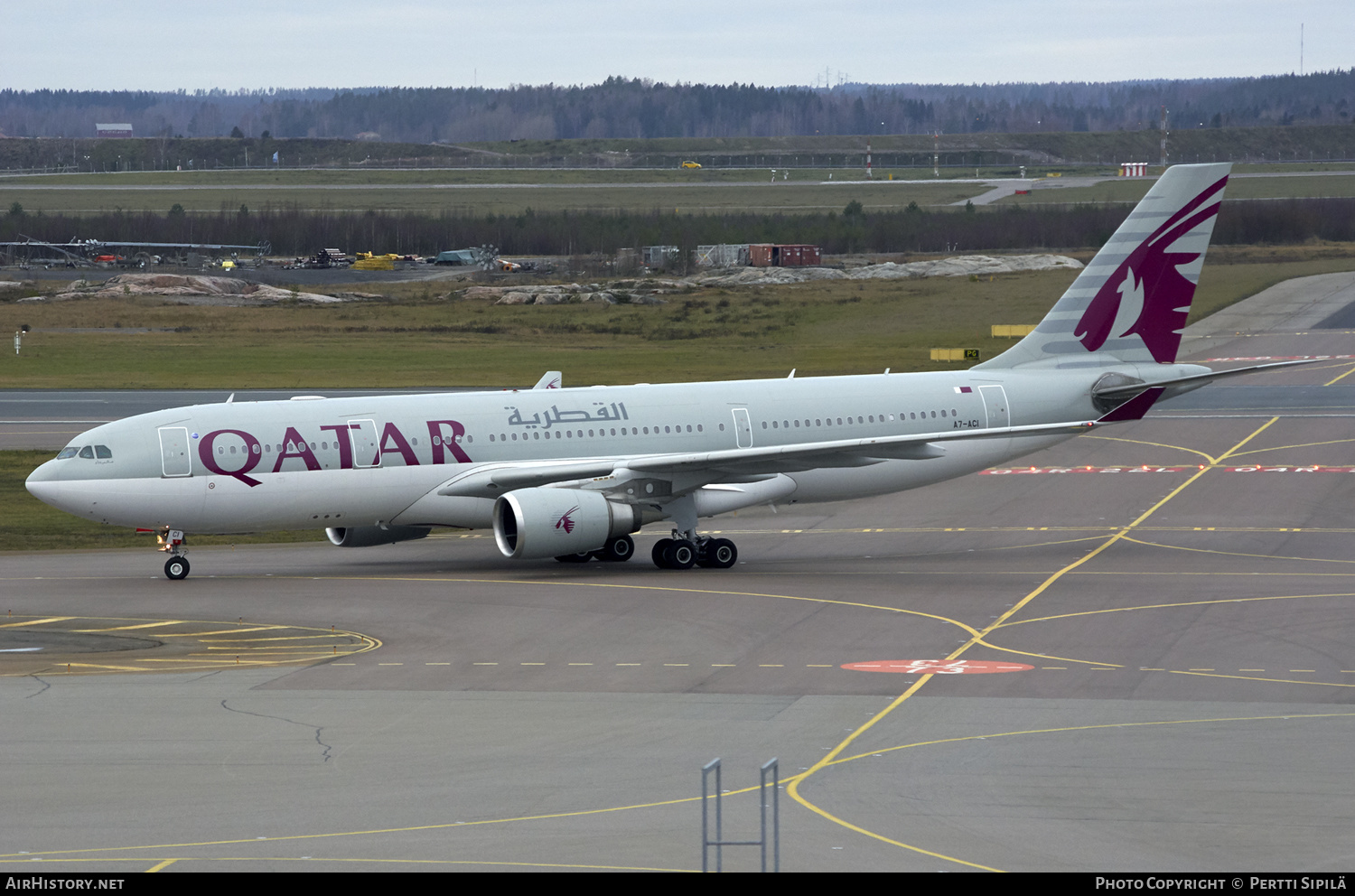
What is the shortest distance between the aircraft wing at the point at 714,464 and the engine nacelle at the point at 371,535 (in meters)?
1.99

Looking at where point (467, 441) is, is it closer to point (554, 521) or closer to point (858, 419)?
point (554, 521)

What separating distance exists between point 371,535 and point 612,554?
633 cm

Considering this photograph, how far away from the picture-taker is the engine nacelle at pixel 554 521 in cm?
3847

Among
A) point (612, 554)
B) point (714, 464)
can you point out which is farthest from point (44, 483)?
point (714, 464)

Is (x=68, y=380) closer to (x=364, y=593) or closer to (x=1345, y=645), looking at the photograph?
(x=364, y=593)

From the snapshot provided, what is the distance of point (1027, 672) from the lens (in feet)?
93.2

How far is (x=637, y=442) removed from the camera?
139 ft

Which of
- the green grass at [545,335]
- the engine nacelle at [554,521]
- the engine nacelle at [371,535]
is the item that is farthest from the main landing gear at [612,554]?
the green grass at [545,335]

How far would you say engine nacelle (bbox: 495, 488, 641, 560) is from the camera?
126ft

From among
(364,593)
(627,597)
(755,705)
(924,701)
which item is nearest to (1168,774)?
(924,701)

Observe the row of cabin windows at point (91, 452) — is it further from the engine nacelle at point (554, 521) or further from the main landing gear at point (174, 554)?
the engine nacelle at point (554, 521)

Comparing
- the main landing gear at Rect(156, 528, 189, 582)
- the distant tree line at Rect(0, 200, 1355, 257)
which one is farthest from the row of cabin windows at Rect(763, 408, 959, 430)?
the distant tree line at Rect(0, 200, 1355, 257)

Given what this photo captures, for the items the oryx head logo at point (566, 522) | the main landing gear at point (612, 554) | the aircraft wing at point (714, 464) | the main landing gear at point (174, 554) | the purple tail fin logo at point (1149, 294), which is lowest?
the main landing gear at point (612, 554)

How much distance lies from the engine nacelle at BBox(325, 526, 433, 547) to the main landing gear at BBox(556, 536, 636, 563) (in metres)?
3.83
